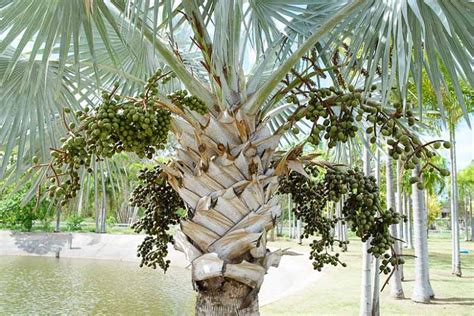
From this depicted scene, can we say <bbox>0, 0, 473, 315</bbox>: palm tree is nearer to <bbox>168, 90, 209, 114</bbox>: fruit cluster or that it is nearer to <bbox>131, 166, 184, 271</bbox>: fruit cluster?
<bbox>168, 90, 209, 114</bbox>: fruit cluster

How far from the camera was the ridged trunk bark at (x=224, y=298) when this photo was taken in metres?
2.43

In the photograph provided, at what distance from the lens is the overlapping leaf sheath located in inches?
99.4

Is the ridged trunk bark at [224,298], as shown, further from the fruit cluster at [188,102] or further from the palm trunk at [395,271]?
the palm trunk at [395,271]

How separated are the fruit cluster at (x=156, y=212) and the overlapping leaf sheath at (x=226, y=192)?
0.22 m

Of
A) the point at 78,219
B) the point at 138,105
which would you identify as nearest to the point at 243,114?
the point at 138,105

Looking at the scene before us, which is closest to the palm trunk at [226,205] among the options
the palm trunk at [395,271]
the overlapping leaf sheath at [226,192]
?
the overlapping leaf sheath at [226,192]

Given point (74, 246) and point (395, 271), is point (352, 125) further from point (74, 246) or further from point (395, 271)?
point (74, 246)

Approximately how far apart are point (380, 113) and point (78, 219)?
30374mm

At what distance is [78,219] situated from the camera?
30672 mm

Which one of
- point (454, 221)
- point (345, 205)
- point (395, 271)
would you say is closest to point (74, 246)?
point (454, 221)

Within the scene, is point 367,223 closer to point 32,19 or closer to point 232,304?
point 232,304

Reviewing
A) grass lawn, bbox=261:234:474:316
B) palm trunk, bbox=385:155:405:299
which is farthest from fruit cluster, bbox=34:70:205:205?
palm trunk, bbox=385:155:405:299

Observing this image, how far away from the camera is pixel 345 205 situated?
2.80m

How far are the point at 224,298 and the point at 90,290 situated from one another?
38.6ft
